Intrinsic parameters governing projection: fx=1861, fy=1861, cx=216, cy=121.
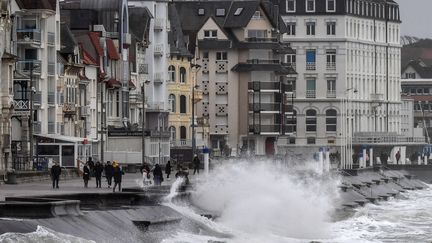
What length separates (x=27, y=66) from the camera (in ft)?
327

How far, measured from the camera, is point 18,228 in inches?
1882

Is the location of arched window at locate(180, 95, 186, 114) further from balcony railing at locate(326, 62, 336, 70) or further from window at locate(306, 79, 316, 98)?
balcony railing at locate(326, 62, 336, 70)

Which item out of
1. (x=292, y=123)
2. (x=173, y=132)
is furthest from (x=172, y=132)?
(x=292, y=123)

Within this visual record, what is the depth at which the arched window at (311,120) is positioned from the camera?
194 metres

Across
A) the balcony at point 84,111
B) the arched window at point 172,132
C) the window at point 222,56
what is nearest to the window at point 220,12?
the window at point 222,56

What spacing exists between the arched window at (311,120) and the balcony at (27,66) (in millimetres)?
95014

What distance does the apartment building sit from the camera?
163 metres

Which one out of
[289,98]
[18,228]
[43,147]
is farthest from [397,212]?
[289,98]

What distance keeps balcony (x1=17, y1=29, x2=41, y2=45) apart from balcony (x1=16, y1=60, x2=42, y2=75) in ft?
3.76

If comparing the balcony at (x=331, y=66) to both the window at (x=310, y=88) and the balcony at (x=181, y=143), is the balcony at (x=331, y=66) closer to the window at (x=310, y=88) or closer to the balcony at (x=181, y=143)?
the window at (x=310, y=88)

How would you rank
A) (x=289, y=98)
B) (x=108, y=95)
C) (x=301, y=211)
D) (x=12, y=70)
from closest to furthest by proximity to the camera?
(x=301, y=211) < (x=12, y=70) < (x=108, y=95) < (x=289, y=98)

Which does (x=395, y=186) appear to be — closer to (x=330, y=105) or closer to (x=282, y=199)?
(x=330, y=105)

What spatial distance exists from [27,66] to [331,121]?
9717 cm

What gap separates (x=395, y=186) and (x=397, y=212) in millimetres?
42561
